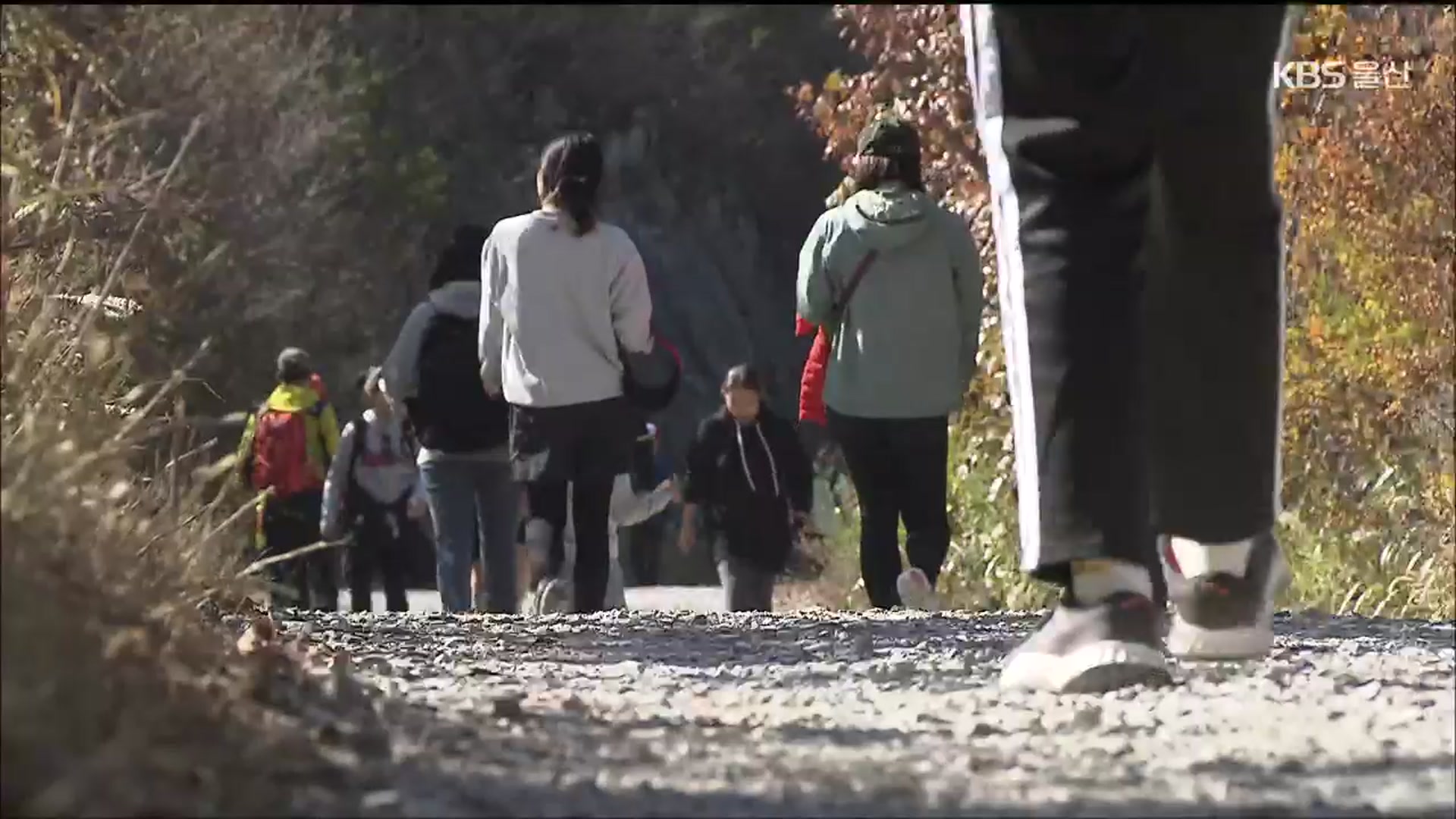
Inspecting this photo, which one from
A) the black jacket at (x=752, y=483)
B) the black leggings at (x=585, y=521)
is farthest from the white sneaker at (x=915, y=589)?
the black jacket at (x=752, y=483)

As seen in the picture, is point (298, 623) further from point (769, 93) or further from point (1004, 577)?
point (769, 93)

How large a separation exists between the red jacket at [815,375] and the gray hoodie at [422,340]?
1.18 m

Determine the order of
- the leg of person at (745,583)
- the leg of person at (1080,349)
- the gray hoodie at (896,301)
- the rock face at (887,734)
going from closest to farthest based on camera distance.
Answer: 1. the rock face at (887,734)
2. the leg of person at (1080,349)
3. the gray hoodie at (896,301)
4. the leg of person at (745,583)

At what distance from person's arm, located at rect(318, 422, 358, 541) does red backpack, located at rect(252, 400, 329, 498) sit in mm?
125

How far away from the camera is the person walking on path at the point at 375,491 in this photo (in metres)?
11.9

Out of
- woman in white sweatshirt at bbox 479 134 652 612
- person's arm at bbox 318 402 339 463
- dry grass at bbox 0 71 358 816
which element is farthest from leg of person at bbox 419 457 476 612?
dry grass at bbox 0 71 358 816

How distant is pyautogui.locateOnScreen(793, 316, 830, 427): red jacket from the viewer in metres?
8.16

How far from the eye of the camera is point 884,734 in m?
3.48

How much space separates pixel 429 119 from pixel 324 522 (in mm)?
13871

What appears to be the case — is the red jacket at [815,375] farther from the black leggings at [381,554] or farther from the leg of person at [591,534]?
the black leggings at [381,554]

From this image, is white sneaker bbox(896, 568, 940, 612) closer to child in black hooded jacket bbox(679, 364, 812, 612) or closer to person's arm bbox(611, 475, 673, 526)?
person's arm bbox(611, 475, 673, 526)

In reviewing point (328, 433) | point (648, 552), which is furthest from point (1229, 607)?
point (648, 552)

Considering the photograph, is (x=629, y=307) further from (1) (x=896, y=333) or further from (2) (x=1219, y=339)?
(2) (x=1219, y=339)

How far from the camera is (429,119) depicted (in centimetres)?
2508
